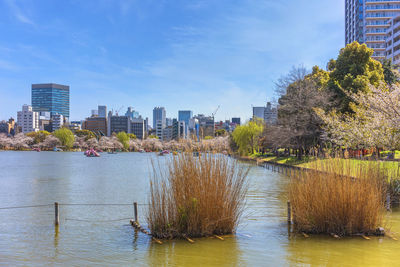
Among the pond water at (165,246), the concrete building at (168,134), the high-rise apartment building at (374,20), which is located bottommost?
the pond water at (165,246)

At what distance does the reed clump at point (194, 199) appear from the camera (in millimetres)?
8289

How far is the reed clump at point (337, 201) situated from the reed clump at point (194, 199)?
5.48ft

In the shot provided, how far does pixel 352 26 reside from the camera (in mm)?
101125

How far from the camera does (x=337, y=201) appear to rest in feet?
27.8

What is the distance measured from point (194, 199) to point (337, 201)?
3.32m

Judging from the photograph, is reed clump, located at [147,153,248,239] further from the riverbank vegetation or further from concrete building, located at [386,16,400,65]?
the riverbank vegetation

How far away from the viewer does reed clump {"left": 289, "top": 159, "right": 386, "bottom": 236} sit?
27.7 feet

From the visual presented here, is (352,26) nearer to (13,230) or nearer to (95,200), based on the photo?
(95,200)

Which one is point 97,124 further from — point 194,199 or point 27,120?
point 194,199

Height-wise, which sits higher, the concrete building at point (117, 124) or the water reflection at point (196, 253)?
the concrete building at point (117, 124)

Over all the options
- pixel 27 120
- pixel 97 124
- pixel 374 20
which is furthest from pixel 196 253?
pixel 27 120

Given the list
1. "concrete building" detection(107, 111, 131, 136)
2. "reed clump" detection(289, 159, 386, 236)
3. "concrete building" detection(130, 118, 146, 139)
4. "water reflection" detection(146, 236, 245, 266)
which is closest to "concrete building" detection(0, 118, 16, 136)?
"concrete building" detection(107, 111, 131, 136)

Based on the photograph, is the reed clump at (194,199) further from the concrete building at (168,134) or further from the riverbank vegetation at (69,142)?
the riverbank vegetation at (69,142)

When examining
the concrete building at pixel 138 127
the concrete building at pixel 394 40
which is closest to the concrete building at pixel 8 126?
the concrete building at pixel 138 127
